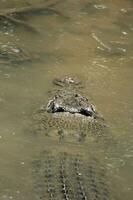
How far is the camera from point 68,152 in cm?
576

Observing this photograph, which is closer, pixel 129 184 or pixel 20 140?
pixel 129 184

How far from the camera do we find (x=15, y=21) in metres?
10.2

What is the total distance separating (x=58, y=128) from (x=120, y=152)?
2.59ft

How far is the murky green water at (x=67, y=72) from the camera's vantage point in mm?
5582

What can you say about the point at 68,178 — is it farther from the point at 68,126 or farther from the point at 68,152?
the point at 68,126

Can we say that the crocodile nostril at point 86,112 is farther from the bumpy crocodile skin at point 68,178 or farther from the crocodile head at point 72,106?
the bumpy crocodile skin at point 68,178

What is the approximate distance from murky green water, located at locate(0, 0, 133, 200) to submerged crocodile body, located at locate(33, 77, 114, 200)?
0.45ft

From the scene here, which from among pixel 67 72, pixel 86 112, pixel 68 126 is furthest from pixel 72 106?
pixel 67 72

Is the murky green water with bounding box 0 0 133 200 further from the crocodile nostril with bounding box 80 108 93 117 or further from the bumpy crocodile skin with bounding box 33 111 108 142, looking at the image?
the crocodile nostril with bounding box 80 108 93 117

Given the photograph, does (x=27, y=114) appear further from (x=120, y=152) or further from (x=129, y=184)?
(x=129, y=184)

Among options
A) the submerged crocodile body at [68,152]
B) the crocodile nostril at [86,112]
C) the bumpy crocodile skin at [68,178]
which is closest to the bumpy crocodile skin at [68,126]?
the submerged crocodile body at [68,152]

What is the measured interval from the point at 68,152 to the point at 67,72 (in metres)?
2.77

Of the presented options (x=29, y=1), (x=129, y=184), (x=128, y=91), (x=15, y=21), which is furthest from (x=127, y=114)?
(x=29, y=1)

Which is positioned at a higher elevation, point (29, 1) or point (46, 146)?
point (46, 146)
